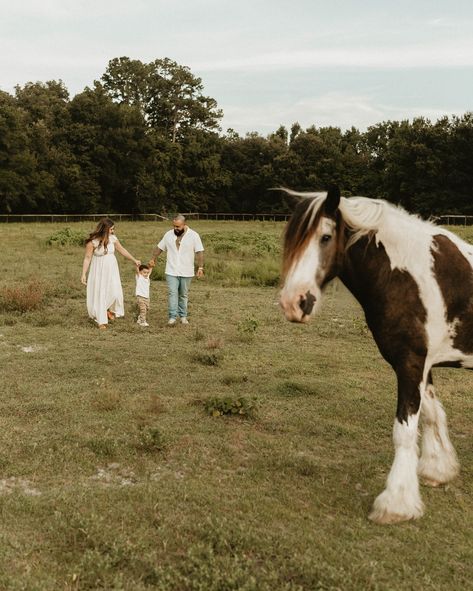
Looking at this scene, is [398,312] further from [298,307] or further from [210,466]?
[210,466]

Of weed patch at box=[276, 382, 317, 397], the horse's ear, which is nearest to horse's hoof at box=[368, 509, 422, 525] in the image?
the horse's ear

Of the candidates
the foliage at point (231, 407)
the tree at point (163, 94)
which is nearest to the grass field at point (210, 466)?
the foliage at point (231, 407)

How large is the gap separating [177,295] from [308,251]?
755 centimetres

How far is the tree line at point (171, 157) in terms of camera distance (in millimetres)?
55750

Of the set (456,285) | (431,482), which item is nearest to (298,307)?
(456,285)

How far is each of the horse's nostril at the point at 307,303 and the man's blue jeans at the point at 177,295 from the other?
7.42 meters

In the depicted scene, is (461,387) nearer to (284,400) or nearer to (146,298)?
(284,400)

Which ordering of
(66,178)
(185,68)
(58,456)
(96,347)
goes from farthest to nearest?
(185,68), (66,178), (96,347), (58,456)

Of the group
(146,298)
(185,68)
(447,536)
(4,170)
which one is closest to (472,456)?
(447,536)

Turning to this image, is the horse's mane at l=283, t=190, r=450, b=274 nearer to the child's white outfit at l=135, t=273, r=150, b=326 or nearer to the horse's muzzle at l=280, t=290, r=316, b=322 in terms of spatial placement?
the horse's muzzle at l=280, t=290, r=316, b=322

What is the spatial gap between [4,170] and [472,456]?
5200 cm

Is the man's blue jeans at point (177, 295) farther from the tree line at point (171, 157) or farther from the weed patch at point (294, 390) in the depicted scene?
the tree line at point (171, 157)

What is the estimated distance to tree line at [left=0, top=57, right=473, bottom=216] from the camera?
5575 cm

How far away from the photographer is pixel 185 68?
6762 centimetres
